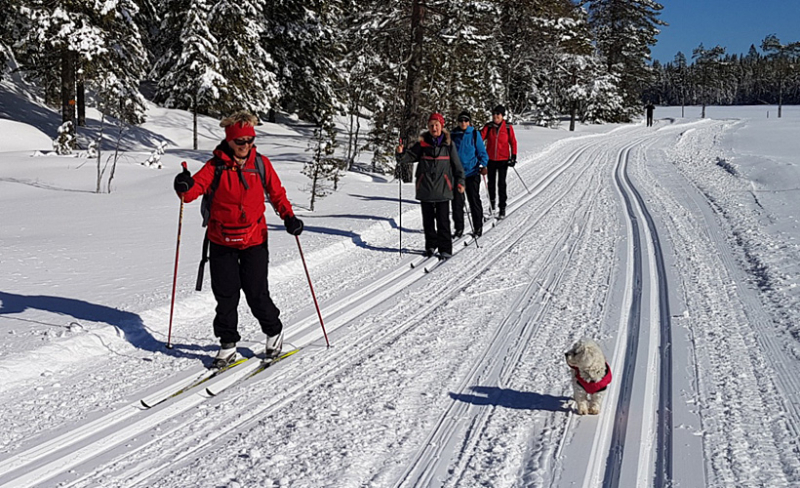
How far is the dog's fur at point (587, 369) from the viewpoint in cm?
359

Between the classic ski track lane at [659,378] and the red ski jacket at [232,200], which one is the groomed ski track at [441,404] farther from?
the red ski jacket at [232,200]

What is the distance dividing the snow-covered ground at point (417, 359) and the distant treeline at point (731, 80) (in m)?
98.3

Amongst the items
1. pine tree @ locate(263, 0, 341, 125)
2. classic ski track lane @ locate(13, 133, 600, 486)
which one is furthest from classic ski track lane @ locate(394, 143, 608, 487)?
pine tree @ locate(263, 0, 341, 125)

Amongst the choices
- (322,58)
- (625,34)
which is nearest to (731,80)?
(625,34)

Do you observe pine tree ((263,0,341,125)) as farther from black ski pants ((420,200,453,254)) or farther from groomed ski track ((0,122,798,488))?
groomed ski track ((0,122,798,488))

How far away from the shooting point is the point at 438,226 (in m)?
8.18

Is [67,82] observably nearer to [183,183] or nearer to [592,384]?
[183,183]

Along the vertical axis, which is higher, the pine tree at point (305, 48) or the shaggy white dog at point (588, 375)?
the pine tree at point (305, 48)

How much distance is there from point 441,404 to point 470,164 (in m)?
5.89

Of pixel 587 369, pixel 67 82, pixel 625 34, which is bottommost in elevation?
pixel 587 369

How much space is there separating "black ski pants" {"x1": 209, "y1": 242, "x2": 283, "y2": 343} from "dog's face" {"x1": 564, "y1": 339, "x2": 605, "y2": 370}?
2310mm

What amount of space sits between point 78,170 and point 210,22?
11.6 meters

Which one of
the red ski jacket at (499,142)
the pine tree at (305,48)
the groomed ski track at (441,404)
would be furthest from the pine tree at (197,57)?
the groomed ski track at (441,404)

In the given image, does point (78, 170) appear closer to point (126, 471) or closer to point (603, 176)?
point (603, 176)
